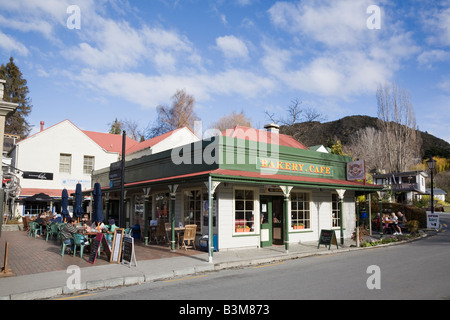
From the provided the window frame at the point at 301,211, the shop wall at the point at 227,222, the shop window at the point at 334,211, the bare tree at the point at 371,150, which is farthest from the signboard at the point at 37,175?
the bare tree at the point at 371,150

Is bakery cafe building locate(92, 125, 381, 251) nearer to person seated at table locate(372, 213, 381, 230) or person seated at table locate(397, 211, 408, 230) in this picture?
person seated at table locate(372, 213, 381, 230)

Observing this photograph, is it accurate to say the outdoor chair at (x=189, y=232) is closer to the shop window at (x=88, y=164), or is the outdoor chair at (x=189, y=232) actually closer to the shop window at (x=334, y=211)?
the shop window at (x=334, y=211)

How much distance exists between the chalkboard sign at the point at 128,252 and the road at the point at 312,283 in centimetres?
176

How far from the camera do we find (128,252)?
973 centimetres

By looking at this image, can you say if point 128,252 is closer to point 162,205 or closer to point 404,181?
point 162,205

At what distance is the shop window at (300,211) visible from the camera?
15.7m

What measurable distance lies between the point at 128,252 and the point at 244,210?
215 inches

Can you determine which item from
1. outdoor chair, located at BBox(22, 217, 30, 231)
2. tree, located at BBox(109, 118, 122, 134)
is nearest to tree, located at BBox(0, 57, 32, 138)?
tree, located at BBox(109, 118, 122, 134)

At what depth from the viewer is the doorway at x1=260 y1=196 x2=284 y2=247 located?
1428 centimetres

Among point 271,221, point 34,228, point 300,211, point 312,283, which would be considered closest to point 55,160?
point 34,228

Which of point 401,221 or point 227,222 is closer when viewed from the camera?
point 227,222

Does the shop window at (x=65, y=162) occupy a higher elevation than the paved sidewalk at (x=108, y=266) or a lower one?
higher
